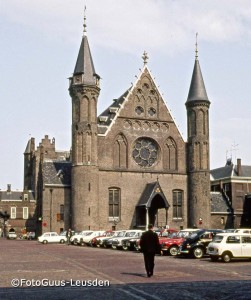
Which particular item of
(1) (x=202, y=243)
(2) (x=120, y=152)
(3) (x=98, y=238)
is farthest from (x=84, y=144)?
(1) (x=202, y=243)

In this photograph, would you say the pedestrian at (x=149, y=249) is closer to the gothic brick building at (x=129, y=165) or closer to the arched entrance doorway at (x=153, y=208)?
the gothic brick building at (x=129, y=165)

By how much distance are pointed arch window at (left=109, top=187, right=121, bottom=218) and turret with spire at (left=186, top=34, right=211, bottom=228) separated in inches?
364

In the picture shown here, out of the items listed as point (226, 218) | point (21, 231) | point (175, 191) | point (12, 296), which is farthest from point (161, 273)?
point (21, 231)

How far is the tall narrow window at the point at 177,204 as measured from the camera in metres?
66.8

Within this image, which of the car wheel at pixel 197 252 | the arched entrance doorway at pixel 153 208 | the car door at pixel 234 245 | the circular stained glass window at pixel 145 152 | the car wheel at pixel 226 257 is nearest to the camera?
the car wheel at pixel 226 257

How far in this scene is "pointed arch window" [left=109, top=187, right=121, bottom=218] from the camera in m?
64.3

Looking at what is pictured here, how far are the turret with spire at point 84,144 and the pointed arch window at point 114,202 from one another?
2.59 metres

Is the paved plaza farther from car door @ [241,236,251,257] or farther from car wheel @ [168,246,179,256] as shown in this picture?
car wheel @ [168,246,179,256]

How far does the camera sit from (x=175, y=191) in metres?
67.3

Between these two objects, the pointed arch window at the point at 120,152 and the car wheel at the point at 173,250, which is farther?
the pointed arch window at the point at 120,152

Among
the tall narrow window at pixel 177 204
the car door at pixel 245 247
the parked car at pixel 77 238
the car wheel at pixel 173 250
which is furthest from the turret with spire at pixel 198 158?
the car door at pixel 245 247

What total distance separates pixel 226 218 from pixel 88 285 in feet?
189

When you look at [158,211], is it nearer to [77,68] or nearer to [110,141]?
[110,141]

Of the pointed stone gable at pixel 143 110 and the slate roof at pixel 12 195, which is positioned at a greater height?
the pointed stone gable at pixel 143 110
